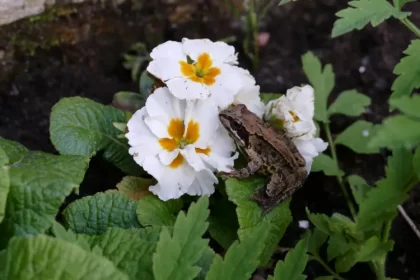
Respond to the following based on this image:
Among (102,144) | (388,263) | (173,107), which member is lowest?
(388,263)

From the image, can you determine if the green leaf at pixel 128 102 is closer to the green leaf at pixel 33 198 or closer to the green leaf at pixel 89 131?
the green leaf at pixel 89 131

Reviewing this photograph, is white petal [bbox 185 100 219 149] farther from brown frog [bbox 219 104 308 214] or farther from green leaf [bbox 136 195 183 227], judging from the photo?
green leaf [bbox 136 195 183 227]

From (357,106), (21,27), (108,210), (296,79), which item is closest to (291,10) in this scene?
(296,79)

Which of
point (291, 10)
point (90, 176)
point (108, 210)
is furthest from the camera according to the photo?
point (291, 10)

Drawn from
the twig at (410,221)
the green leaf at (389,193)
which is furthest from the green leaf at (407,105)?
the twig at (410,221)

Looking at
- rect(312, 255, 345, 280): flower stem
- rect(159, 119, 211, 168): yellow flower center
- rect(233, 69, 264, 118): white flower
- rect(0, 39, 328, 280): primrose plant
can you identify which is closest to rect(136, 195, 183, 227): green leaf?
rect(0, 39, 328, 280): primrose plant

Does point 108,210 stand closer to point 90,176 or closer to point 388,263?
point 90,176

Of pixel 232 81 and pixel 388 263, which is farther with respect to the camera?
pixel 388 263

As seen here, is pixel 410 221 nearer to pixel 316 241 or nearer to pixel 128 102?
pixel 316 241
